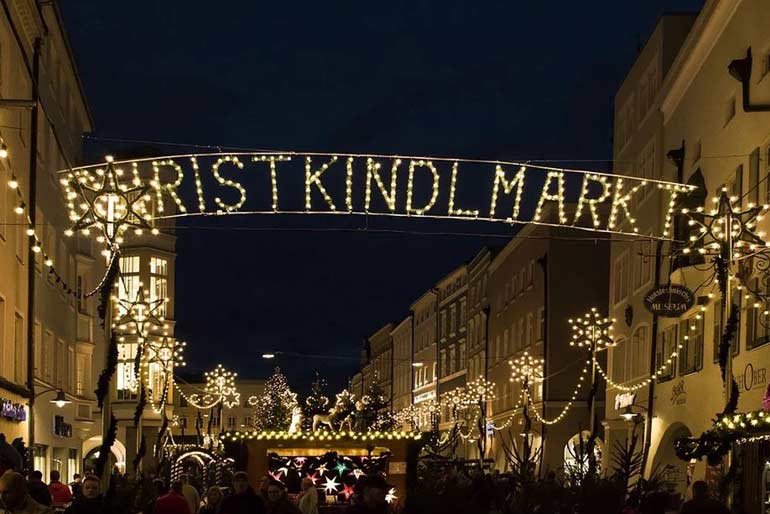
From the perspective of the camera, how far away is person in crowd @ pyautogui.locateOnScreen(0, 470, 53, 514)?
9.80m

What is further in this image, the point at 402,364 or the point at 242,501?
the point at 402,364

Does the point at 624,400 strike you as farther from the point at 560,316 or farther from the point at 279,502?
the point at 279,502

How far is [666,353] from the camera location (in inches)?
1503

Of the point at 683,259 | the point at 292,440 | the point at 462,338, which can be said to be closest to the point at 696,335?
the point at 683,259

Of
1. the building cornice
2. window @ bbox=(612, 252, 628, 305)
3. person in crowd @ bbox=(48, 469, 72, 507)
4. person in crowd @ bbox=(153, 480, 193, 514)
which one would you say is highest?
the building cornice

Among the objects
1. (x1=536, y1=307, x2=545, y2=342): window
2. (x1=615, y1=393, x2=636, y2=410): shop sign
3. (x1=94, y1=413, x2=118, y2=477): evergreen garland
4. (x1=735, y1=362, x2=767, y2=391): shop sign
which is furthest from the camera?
(x1=536, y1=307, x2=545, y2=342): window

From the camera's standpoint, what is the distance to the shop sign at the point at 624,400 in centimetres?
4141

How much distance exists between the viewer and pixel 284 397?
69250 millimetres

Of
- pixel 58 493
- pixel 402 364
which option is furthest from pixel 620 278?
pixel 402 364

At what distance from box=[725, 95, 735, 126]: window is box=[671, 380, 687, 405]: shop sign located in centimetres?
769

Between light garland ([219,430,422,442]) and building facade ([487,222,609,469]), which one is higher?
building facade ([487,222,609,469])

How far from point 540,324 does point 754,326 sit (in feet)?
101

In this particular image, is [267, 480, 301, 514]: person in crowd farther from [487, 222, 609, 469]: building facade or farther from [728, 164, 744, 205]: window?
[487, 222, 609, 469]: building facade

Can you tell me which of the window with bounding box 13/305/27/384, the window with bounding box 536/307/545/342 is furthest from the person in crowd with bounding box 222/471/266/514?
the window with bounding box 536/307/545/342
